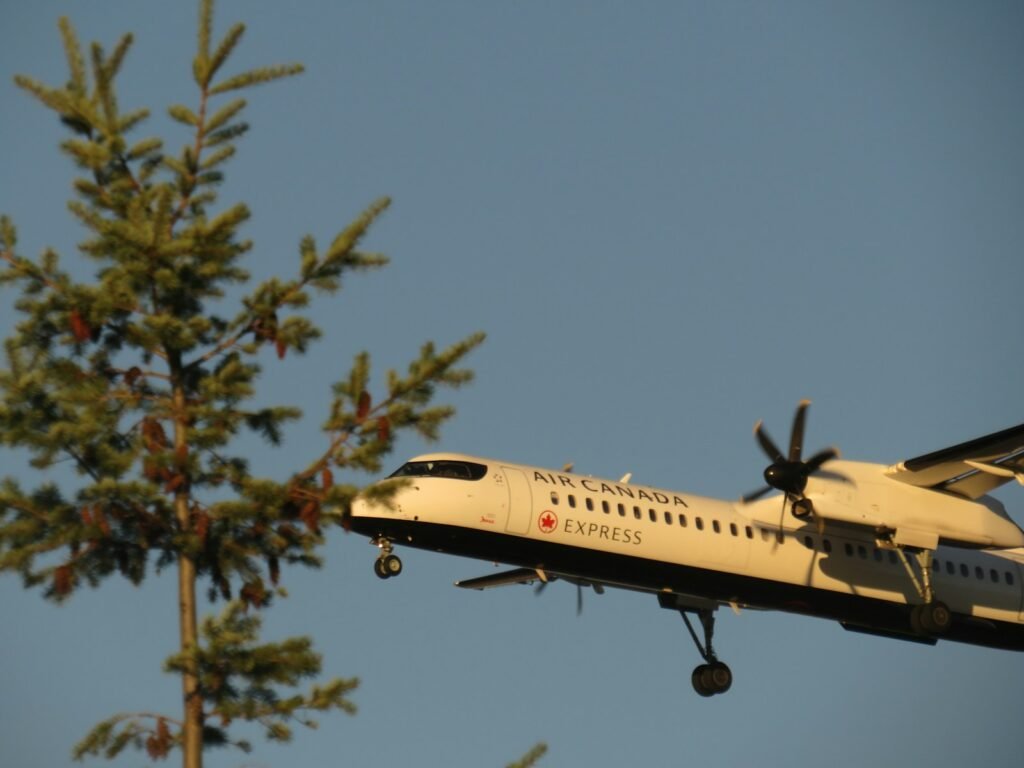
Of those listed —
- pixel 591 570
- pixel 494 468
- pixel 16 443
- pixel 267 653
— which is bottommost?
pixel 267 653

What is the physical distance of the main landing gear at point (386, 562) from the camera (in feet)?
101

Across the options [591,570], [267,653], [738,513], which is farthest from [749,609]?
[267,653]

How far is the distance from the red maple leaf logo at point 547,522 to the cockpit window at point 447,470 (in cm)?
156

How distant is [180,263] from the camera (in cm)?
1355

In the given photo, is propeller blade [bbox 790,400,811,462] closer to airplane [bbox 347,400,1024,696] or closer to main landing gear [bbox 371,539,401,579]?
airplane [bbox 347,400,1024,696]

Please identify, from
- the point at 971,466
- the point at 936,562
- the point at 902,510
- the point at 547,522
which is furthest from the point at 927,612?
the point at 547,522

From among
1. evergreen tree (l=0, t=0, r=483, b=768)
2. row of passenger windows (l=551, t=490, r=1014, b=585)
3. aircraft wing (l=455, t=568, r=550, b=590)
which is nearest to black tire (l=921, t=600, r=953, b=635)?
row of passenger windows (l=551, t=490, r=1014, b=585)

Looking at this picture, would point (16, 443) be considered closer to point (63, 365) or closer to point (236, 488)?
point (63, 365)

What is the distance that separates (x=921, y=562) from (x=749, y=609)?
14.4 ft

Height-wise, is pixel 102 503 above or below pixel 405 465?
below

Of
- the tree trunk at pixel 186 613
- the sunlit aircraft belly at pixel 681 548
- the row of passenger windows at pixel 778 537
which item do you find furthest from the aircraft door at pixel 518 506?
the tree trunk at pixel 186 613

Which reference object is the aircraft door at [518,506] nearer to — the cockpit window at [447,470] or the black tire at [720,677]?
the cockpit window at [447,470]

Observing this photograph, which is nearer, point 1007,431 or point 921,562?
point 1007,431

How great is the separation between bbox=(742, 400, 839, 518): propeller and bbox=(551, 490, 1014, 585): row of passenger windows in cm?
116
